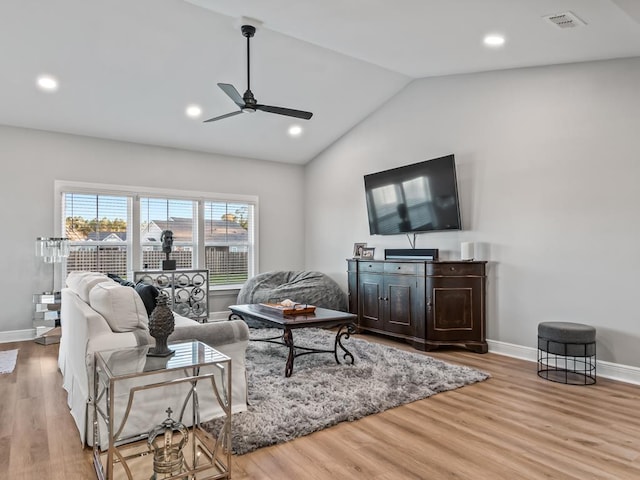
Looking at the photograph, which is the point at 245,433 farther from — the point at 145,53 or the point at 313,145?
the point at 313,145

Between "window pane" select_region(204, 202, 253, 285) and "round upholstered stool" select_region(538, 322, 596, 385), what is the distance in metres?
4.56

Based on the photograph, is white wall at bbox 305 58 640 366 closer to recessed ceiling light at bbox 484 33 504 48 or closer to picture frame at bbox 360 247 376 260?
picture frame at bbox 360 247 376 260

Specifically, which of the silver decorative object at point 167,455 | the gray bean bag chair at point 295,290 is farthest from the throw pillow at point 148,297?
the gray bean bag chair at point 295,290

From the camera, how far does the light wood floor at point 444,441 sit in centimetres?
217

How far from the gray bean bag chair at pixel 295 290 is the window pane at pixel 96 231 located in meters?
1.82

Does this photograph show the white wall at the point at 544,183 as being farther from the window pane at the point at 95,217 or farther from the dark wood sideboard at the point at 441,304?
the window pane at the point at 95,217

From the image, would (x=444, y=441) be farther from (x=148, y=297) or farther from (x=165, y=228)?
(x=165, y=228)

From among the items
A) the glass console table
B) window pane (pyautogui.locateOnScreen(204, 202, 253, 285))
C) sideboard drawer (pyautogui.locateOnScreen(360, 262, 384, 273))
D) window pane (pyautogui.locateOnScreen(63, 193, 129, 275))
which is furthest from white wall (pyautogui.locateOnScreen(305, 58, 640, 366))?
window pane (pyautogui.locateOnScreen(63, 193, 129, 275))

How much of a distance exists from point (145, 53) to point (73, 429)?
3471 mm

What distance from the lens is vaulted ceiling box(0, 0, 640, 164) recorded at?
3348mm

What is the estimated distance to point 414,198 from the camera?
5.29 m

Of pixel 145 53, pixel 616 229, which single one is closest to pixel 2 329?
pixel 145 53

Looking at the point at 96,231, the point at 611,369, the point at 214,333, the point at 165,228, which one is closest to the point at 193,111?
the point at 165,228

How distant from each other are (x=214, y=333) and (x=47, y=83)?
3.61m
